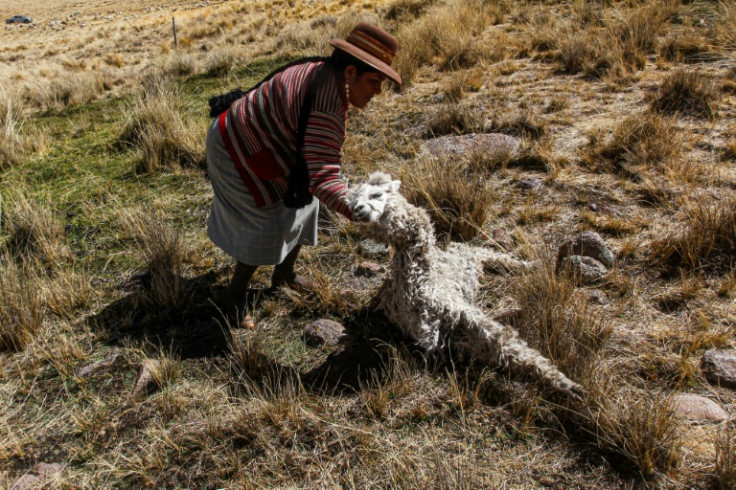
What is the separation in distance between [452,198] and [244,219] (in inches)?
54.6

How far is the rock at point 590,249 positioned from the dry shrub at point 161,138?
10.6ft

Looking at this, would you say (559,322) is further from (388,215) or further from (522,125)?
(522,125)

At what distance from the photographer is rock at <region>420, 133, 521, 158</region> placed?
3926 millimetres

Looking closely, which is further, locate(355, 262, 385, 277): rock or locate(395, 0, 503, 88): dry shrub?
locate(395, 0, 503, 88): dry shrub

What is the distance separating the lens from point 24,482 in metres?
1.97

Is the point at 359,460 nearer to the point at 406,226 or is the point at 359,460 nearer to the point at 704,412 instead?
the point at 406,226

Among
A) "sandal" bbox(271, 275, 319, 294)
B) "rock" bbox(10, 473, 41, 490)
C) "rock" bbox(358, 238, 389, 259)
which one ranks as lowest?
"rock" bbox(10, 473, 41, 490)

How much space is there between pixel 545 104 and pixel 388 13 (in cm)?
604

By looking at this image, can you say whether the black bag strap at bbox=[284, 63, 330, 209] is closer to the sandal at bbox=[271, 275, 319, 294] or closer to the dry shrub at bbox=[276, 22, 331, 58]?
the sandal at bbox=[271, 275, 319, 294]

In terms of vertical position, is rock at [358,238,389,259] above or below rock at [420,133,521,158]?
below

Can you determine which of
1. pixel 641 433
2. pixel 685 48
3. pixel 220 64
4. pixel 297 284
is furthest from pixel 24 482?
pixel 220 64

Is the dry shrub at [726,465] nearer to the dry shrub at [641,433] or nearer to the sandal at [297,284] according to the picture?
the dry shrub at [641,433]

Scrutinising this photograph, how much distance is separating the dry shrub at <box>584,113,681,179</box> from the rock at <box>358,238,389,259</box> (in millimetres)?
1663

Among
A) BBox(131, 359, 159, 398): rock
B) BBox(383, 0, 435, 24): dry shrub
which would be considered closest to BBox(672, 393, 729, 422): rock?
BBox(131, 359, 159, 398): rock
